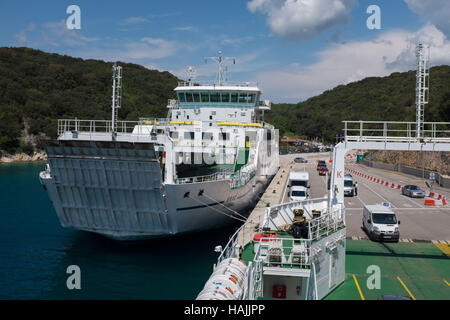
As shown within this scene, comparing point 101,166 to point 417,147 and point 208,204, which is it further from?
point 417,147

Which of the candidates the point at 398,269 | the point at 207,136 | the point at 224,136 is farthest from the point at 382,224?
the point at 207,136

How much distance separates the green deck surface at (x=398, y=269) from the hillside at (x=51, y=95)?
72.0 metres

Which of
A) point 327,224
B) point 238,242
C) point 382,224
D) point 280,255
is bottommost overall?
point 382,224

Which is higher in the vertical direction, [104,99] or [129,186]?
[104,99]

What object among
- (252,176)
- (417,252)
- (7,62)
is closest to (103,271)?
(252,176)

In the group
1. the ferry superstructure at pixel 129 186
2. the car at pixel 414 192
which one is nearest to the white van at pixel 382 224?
the ferry superstructure at pixel 129 186

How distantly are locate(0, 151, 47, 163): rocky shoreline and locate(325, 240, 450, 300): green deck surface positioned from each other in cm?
7076

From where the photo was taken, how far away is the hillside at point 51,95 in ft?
249

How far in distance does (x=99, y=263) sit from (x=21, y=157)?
67.3 m

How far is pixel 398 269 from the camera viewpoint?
539 inches

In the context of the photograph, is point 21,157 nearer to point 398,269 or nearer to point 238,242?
point 238,242

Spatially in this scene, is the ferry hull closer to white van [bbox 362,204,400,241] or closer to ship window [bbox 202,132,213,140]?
ship window [bbox 202,132,213,140]

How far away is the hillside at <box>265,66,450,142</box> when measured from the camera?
91.7m

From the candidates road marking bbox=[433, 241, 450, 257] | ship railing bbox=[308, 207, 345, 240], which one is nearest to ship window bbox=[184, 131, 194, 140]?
ship railing bbox=[308, 207, 345, 240]
